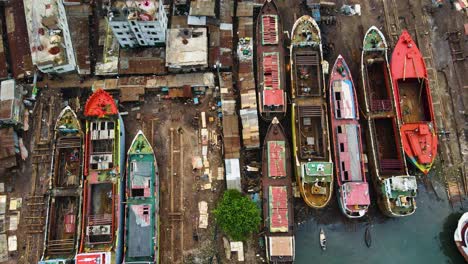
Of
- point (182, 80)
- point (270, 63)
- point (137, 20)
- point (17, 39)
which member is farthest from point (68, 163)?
point (270, 63)

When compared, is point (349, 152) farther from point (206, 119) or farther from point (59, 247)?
point (59, 247)

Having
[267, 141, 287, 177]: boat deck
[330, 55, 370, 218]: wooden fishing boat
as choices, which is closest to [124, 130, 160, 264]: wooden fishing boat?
[267, 141, 287, 177]: boat deck

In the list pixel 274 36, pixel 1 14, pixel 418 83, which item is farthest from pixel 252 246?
pixel 1 14

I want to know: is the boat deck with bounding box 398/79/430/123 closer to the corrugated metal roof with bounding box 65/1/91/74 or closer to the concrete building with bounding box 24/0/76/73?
the corrugated metal roof with bounding box 65/1/91/74

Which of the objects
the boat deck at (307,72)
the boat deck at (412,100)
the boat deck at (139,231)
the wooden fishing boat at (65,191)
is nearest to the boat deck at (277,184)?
the boat deck at (307,72)

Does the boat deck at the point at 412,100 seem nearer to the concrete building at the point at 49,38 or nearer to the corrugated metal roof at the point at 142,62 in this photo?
the corrugated metal roof at the point at 142,62

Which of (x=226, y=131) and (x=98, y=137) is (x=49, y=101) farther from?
(x=226, y=131)
